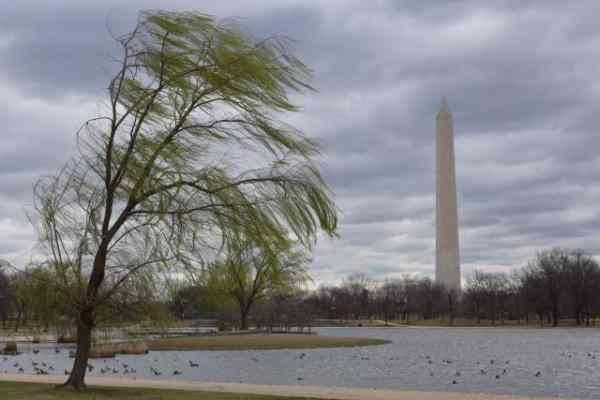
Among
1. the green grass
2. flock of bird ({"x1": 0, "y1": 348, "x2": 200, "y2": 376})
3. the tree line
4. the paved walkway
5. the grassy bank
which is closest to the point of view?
the green grass

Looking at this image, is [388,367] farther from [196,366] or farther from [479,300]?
[479,300]

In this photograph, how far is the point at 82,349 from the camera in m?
18.8

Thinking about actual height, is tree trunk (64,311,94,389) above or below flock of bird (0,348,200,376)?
above

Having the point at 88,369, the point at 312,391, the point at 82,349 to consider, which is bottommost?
the point at 88,369

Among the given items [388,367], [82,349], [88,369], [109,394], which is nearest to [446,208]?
[388,367]

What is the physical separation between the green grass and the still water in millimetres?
6530

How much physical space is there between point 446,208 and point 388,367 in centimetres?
7010

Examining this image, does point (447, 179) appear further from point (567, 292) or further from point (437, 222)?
point (567, 292)

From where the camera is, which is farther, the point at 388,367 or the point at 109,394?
the point at 388,367

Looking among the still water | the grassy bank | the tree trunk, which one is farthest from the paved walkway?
the grassy bank

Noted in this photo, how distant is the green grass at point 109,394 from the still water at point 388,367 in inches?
257

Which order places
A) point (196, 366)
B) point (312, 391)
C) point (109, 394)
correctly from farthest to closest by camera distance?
point (196, 366)
point (312, 391)
point (109, 394)

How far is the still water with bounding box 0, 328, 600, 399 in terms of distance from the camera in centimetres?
2386

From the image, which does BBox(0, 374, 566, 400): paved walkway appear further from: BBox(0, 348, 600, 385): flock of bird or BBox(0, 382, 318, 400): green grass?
BBox(0, 348, 600, 385): flock of bird
